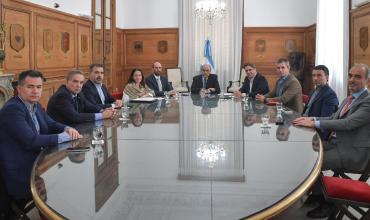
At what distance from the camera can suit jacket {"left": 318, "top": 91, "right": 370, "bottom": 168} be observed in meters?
2.95

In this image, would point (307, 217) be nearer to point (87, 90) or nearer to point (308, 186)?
point (308, 186)

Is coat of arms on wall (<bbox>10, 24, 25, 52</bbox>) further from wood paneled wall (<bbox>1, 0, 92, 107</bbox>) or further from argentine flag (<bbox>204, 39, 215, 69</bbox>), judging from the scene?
argentine flag (<bbox>204, 39, 215, 69</bbox>)

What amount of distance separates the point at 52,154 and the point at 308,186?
4.66 ft

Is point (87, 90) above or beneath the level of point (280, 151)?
above

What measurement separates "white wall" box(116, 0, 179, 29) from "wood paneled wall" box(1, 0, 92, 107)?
2.30 meters

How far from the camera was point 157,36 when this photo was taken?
429 inches

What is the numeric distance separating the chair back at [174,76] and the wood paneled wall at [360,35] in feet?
14.4

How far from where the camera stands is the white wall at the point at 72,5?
691 centimetres

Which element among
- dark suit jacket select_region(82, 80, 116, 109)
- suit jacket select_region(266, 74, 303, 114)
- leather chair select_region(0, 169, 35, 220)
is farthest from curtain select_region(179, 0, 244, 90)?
leather chair select_region(0, 169, 35, 220)

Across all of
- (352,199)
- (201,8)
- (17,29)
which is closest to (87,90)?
(17,29)

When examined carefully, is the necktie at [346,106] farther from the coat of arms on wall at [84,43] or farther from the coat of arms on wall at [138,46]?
the coat of arms on wall at [138,46]

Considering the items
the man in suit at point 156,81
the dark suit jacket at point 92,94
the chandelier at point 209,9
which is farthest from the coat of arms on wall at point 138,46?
the dark suit jacket at point 92,94

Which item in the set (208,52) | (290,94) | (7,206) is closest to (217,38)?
(208,52)

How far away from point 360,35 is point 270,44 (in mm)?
3703
